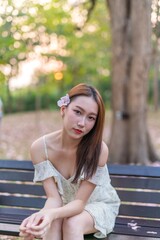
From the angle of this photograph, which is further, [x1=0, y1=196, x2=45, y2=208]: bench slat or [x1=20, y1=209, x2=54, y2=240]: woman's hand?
[x1=0, y1=196, x2=45, y2=208]: bench slat

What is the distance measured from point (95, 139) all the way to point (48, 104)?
2144cm

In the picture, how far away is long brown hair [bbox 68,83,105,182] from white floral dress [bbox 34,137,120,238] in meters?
0.05

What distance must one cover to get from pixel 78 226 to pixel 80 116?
2.21 feet

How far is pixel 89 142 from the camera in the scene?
2623 millimetres

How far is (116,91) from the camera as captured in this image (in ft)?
24.0

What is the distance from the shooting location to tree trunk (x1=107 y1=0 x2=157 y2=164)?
22.8 feet

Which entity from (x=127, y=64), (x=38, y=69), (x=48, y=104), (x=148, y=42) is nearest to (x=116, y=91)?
(x=127, y=64)

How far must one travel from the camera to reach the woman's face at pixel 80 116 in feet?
8.14

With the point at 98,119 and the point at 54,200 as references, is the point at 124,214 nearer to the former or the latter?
the point at 54,200

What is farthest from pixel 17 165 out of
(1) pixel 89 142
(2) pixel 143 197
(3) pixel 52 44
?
(3) pixel 52 44

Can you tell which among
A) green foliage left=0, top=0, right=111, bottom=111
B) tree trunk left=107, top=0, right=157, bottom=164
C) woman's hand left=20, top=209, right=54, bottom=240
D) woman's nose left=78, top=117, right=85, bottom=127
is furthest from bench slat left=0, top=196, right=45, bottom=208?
tree trunk left=107, top=0, right=157, bottom=164

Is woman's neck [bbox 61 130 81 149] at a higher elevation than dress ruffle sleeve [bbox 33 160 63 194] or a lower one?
higher

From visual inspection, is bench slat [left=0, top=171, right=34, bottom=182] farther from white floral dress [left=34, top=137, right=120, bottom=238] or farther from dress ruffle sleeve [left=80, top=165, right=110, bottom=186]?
dress ruffle sleeve [left=80, top=165, right=110, bottom=186]

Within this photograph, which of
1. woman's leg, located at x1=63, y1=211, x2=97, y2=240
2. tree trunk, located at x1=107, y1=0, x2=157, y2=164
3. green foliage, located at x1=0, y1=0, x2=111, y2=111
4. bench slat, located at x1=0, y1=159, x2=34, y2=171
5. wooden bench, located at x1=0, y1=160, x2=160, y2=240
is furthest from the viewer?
tree trunk, located at x1=107, y1=0, x2=157, y2=164
